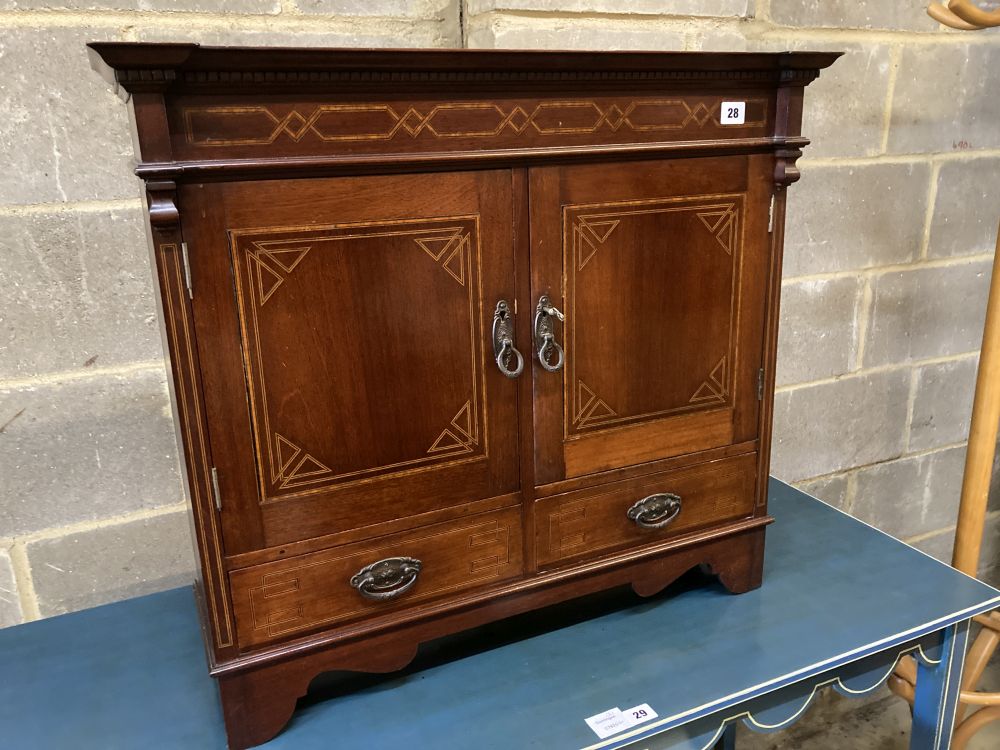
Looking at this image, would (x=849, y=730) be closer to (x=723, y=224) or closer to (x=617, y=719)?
(x=617, y=719)

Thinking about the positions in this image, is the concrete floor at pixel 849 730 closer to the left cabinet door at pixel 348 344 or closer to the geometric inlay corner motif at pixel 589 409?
the geometric inlay corner motif at pixel 589 409

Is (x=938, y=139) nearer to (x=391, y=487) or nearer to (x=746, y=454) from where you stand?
(x=746, y=454)

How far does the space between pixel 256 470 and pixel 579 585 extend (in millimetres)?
439

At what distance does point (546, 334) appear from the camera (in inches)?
35.4

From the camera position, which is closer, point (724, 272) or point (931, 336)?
point (724, 272)

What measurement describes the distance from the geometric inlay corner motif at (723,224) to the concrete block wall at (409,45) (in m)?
0.45

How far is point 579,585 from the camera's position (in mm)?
1008

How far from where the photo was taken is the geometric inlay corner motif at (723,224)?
3.15 ft

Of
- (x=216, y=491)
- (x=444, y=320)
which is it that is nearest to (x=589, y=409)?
(x=444, y=320)

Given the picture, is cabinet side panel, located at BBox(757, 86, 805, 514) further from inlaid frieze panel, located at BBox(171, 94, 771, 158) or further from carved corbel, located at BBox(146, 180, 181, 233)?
carved corbel, located at BBox(146, 180, 181, 233)

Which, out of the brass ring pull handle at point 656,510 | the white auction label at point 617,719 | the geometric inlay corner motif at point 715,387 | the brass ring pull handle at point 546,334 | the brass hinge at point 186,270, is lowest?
the white auction label at point 617,719

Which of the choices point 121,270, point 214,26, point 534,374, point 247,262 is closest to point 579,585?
point 534,374

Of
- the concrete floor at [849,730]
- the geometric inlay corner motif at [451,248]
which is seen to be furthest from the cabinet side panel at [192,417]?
the concrete floor at [849,730]

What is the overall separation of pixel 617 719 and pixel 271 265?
611 millimetres
